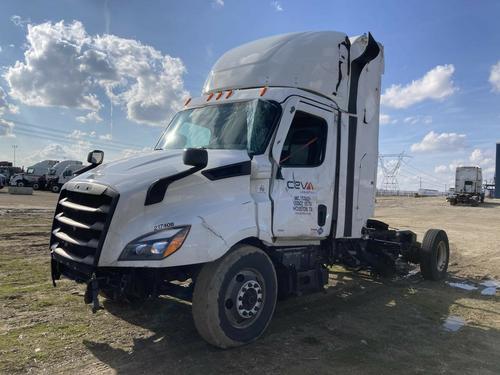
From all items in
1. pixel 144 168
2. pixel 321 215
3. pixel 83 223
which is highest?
pixel 144 168

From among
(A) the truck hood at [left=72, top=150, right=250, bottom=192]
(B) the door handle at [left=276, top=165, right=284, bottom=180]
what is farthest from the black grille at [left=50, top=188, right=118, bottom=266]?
(B) the door handle at [left=276, top=165, right=284, bottom=180]

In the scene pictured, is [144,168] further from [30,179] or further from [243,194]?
[30,179]

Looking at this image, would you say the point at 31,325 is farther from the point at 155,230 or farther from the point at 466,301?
the point at 466,301

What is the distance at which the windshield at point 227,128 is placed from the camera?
5.08 m

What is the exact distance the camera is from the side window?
5.39 metres

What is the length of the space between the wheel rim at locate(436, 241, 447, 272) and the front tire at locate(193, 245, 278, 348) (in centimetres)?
527

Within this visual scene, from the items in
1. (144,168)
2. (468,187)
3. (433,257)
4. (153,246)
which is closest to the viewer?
(153,246)

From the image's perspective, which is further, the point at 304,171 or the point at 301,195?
the point at 304,171

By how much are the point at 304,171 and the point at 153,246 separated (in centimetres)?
230

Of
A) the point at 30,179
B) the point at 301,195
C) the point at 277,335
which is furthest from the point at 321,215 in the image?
the point at 30,179

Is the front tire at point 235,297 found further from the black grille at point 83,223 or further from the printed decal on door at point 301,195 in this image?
the black grille at point 83,223

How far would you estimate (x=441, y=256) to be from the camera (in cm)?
898

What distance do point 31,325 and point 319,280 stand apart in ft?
11.7

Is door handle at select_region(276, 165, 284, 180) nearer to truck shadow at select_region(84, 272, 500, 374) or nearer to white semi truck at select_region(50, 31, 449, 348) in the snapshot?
white semi truck at select_region(50, 31, 449, 348)
